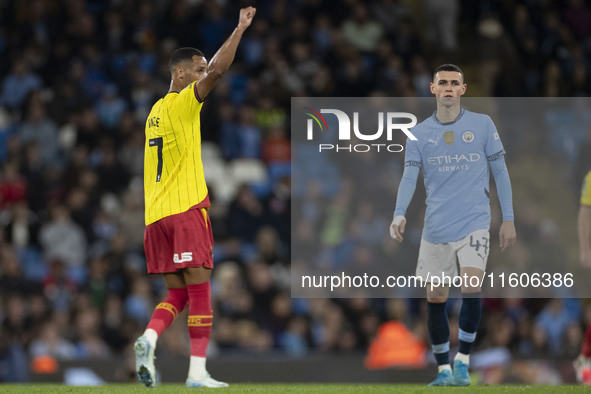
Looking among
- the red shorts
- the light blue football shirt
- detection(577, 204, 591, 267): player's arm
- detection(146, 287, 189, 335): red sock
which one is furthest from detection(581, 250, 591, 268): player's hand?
detection(146, 287, 189, 335): red sock

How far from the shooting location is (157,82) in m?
17.6

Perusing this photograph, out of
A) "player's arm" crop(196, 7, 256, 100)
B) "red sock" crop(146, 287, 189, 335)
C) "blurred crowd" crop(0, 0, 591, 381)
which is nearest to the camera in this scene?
"player's arm" crop(196, 7, 256, 100)

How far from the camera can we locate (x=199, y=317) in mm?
8703


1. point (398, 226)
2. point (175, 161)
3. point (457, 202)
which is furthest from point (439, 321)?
point (175, 161)

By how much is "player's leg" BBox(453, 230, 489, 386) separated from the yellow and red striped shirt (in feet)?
7.31

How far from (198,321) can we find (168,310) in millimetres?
258

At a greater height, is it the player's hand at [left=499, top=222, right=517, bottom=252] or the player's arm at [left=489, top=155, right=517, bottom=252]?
the player's arm at [left=489, top=155, right=517, bottom=252]

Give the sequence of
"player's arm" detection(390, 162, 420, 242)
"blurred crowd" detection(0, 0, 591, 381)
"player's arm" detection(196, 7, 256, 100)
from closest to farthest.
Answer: "player's arm" detection(196, 7, 256, 100)
"player's arm" detection(390, 162, 420, 242)
"blurred crowd" detection(0, 0, 591, 381)

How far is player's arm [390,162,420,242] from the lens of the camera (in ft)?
30.8

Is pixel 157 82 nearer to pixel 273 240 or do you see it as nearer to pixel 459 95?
pixel 273 240

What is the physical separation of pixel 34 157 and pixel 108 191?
1278mm

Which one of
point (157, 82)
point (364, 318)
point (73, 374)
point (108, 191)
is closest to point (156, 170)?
point (73, 374)

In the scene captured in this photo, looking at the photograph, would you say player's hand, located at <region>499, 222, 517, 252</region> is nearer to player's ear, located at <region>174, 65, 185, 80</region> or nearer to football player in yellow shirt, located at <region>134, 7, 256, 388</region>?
football player in yellow shirt, located at <region>134, 7, 256, 388</region>

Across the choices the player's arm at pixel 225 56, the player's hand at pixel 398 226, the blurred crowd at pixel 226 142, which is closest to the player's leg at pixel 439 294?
the player's hand at pixel 398 226
